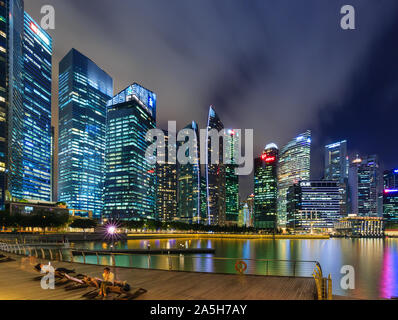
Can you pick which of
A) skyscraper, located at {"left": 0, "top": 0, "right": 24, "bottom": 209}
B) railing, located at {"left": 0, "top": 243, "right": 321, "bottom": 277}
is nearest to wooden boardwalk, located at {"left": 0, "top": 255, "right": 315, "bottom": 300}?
railing, located at {"left": 0, "top": 243, "right": 321, "bottom": 277}

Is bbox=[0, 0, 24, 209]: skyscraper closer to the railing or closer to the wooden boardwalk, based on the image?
the railing

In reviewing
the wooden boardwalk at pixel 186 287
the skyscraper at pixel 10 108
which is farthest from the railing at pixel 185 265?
the skyscraper at pixel 10 108

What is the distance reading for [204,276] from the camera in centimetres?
1923

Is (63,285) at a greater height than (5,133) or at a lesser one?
lesser

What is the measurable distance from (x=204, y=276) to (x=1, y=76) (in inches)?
6695

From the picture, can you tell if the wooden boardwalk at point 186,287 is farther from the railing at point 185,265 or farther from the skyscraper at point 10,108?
the skyscraper at point 10,108

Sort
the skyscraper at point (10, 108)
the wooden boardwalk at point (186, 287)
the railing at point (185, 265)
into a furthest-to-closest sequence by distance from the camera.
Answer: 1. the skyscraper at point (10, 108)
2. the railing at point (185, 265)
3. the wooden boardwalk at point (186, 287)

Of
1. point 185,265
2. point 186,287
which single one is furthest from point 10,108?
point 186,287

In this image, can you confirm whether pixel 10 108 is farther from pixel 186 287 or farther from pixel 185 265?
pixel 186 287

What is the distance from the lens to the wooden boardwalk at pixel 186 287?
1381cm

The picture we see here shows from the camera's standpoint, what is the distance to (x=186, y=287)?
15969 mm

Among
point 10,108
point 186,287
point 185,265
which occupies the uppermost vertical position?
point 10,108
